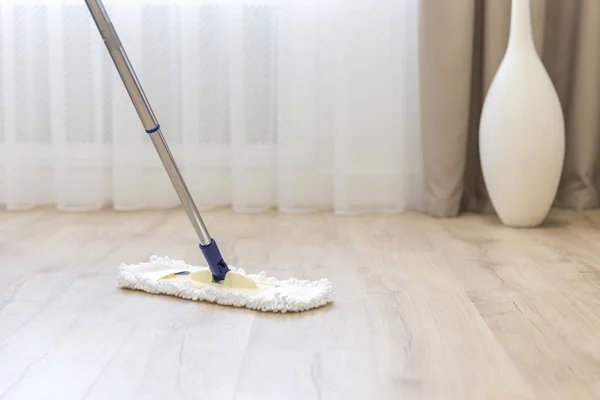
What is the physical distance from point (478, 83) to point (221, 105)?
2.28ft

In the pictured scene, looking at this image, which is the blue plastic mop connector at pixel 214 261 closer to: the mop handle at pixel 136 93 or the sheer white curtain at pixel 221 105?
the mop handle at pixel 136 93

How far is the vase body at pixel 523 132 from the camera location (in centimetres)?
208

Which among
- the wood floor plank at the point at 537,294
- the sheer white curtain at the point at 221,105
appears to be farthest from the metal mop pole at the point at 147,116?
the sheer white curtain at the point at 221,105

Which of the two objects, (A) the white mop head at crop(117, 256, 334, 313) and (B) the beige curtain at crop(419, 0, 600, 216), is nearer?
(A) the white mop head at crop(117, 256, 334, 313)

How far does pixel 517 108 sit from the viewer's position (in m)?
2.08

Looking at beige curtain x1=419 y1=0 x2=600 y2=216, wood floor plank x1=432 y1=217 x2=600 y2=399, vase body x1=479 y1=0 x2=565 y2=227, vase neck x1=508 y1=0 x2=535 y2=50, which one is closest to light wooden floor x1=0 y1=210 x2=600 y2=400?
wood floor plank x1=432 y1=217 x2=600 y2=399

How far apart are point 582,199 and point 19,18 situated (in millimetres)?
1577

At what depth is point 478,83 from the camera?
237 centimetres

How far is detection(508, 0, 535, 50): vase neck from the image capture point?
2.08 m

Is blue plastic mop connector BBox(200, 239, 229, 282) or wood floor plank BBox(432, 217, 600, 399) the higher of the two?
blue plastic mop connector BBox(200, 239, 229, 282)

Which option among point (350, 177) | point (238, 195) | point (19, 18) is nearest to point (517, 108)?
point (350, 177)

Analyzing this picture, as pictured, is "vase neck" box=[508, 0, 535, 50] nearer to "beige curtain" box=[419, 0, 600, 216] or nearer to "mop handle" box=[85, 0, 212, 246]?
"beige curtain" box=[419, 0, 600, 216]

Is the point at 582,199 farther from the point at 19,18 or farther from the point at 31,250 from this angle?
the point at 19,18

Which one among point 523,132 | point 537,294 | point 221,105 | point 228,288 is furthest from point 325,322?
point 221,105
